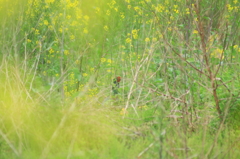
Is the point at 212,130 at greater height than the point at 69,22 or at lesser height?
lesser

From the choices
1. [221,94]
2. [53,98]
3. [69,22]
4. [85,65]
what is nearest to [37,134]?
[53,98]

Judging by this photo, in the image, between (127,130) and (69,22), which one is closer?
(127,130)

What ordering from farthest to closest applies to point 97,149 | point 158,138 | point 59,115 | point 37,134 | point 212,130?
1. point 212,130
2. point 59,115
3. point 97,149
4. point 37,134
5. point 158,138

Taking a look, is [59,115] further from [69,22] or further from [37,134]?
[69,22]

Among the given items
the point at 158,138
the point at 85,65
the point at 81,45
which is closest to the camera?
the point at 158,138

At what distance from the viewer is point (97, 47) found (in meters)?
Answer: 3.27

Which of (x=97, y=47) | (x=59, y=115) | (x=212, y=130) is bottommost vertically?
(x=212, y=130)

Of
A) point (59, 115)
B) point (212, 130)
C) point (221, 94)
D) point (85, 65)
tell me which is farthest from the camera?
point (85, 65)

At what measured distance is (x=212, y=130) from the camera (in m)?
2.45

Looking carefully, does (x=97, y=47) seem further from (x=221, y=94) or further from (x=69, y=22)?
(x=221, y=94)

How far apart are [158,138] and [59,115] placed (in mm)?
749

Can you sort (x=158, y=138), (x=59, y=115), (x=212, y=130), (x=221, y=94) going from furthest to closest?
(x=221, y=94)
(x=212, y=130)
(x=59, y=115)
(x=158, y=138)

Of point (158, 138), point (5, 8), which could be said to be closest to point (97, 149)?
point (158, 138)

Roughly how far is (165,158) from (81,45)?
5.74 ft
